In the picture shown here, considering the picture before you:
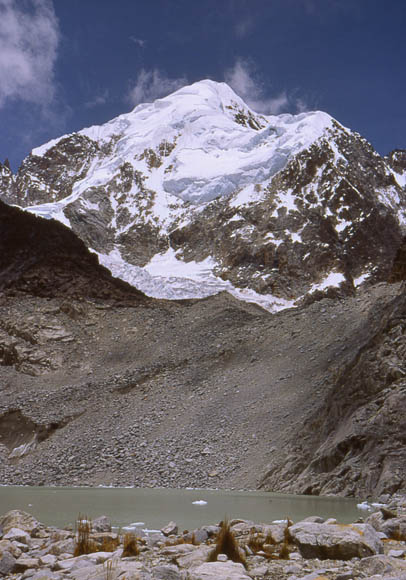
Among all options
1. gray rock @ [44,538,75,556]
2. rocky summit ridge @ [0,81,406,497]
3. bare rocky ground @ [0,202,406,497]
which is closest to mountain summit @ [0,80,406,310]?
rocky summit ridge @ [0,81,406,497]

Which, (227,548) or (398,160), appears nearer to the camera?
(227,548)

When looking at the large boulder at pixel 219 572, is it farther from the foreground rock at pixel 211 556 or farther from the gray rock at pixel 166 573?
the gray rock at pixel 166 573

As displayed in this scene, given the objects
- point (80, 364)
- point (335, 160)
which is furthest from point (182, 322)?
point (335, 160)

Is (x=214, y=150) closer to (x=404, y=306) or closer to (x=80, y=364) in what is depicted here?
(x=80, y=364)

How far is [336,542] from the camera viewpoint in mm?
5961

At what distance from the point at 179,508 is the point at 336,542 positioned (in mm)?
8516

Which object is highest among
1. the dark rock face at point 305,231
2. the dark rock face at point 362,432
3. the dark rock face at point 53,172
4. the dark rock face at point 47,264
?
the dark rock face at point 53,172

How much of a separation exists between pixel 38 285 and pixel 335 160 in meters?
102

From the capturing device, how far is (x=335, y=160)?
142 meters

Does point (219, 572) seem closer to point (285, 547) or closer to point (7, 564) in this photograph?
point (285, 547)

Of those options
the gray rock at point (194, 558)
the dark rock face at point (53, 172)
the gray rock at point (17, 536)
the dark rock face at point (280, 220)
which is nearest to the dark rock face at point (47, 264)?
the gray rock at point (17, 536)

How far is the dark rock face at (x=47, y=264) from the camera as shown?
5550 centimetres

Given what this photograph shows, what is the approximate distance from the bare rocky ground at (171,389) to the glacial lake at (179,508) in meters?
2.22

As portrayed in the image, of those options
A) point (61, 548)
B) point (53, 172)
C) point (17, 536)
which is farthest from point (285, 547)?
point (53, 172)
